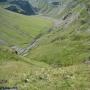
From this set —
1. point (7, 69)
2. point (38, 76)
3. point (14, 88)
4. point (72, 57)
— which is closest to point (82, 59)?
point (72, 57)

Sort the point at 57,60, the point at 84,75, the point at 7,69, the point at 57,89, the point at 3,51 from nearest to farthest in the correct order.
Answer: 1. the point at 57,89
2. the point at 84,75
3. the point at 7,69
4. the point at 3,51
5. the point at 57,60

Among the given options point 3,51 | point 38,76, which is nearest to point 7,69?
point 38,76

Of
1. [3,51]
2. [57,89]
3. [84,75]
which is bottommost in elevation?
[57,89]

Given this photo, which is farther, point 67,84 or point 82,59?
point 82,59

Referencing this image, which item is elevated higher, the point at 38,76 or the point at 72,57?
the point at 72,57

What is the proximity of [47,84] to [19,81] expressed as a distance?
624cm

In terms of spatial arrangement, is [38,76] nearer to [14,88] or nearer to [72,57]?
[14,88]

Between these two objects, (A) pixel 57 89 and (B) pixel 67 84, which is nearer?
(A) pixel 57 89

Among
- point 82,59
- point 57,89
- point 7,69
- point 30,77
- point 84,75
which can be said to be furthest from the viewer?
point 82,59

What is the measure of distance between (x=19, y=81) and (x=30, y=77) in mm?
4986

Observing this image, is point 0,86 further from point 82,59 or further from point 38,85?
point 82,59

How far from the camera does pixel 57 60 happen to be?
651 ft

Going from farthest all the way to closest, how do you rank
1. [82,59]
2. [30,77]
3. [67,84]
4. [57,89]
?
[82,59] < [30,77] < [67,84] < [57,89]

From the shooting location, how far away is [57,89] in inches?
2021
